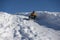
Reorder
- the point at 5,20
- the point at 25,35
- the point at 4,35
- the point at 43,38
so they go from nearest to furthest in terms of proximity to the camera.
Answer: the point at 4,35 < the point at 25,35 < the point at 43,38 < the point at 5,20

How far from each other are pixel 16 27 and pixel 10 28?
1.08 ft

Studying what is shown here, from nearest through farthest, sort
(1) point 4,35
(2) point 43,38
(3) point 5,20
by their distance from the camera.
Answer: (1) point 4,35 → (2) point 43,38 → (3) point 5,20

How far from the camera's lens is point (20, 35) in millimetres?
5957

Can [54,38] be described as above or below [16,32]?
below

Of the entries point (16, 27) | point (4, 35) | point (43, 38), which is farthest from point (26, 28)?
point (4, 35)

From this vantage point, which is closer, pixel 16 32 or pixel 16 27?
pixel 16 32

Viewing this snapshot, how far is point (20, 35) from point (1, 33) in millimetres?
738

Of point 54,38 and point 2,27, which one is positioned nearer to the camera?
point 2,27

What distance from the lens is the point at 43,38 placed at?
648 centimetres

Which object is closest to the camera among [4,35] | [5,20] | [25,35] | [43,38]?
[4,35]

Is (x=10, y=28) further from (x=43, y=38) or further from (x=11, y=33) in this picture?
(x=43, y=38)

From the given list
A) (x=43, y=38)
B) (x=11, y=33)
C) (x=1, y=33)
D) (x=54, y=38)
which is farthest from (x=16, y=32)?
(x=54, y=38)

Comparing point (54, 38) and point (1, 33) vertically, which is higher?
point (1, 33)

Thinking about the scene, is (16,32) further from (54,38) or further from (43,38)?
(54,38)
